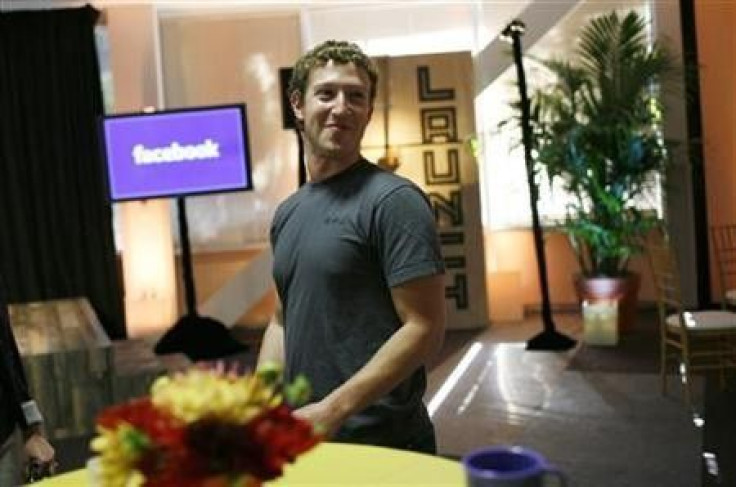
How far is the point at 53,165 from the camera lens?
648cm

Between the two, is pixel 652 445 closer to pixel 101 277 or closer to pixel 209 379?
pixel 209 379

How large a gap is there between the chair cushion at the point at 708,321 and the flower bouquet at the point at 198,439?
3.76 m

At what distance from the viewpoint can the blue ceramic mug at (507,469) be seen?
38.2 inches

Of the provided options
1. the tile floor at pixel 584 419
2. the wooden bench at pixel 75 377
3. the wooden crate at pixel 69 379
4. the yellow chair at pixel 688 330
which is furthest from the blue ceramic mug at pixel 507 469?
the yellow chair at pixel 688 330

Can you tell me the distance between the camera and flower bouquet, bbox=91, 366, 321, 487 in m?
0.85

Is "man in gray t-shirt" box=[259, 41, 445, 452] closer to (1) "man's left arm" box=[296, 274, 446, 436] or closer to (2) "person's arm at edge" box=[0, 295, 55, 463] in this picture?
(1) "man's left arm" box=[296, 274, 446, 436]

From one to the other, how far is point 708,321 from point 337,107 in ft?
10.8

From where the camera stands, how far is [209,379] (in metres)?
0.89

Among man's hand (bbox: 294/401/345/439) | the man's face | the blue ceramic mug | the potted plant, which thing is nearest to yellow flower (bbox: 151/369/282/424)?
the blue ceramic mug

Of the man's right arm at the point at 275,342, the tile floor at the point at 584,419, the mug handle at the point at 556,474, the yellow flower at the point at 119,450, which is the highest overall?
the yellow flower at the point at 119,450

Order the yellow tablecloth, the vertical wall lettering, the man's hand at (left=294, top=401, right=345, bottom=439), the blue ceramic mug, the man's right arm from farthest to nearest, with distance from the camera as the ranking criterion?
1. the vertical wall lettering
2. the man's right arm
3. the man's hand at (left=294, top=401, right=345, bottom=439)
4. the yellow tablecloth
5. the blue ceramic mug

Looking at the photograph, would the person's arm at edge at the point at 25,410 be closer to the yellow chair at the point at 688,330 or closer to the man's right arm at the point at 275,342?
the man's right arm at the point at 275,342

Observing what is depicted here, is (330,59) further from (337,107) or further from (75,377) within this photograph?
(75,377)

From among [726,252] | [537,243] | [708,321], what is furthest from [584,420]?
[726,252]
